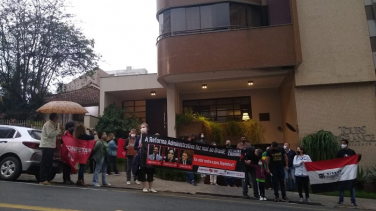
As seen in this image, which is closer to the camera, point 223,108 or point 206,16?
point 206,16

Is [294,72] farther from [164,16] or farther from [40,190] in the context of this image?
[40,190]

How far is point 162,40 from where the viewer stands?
50.4 feet

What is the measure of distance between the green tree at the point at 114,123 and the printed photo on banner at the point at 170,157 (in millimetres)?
9474

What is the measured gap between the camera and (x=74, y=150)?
954 centimetres

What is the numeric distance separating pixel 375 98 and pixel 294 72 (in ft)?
12.0

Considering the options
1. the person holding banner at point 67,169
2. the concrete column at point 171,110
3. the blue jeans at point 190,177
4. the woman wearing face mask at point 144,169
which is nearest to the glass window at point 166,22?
the concrete column at point 171,110

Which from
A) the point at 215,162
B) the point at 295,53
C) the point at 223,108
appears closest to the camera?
the point at 215,162

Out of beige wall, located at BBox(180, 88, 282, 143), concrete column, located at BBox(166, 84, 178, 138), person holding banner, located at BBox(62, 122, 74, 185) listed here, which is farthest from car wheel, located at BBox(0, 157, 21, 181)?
beige wall, located at BBox(180, 88, 282, 143)

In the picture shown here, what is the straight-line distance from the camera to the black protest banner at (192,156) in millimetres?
9172

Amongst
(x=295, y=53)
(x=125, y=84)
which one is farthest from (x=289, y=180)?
(x=125, y=84)

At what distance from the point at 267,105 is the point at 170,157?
35.1ft

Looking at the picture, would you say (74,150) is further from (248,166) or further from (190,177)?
(248,166)

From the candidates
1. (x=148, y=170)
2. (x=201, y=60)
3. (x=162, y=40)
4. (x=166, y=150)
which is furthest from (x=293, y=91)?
(x=148, y=170)

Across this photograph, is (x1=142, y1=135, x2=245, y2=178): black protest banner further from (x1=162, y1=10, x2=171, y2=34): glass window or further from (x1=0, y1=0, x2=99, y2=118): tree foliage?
(x1=0, y1=0, x2=99, y2=118): tree foliage
